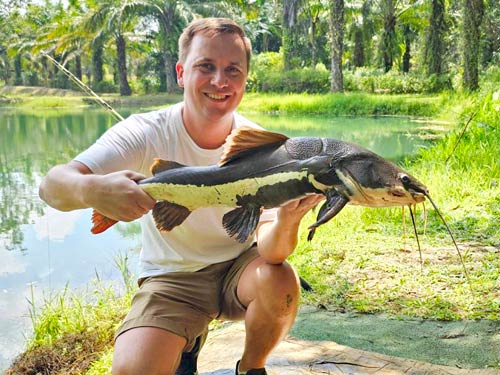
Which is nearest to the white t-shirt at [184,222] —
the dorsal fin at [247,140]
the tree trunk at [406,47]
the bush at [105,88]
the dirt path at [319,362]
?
the dorsal fin at [247,140]

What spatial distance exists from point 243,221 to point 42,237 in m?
5.27

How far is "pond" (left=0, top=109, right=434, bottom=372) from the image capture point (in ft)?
15.7

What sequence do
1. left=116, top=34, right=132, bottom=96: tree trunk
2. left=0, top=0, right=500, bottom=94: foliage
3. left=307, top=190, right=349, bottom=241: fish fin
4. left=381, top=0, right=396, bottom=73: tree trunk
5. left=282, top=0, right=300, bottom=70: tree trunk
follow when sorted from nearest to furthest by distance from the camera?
left=307, top=190, right=349, bottom=241: fish fin < left=0, top=0, right=500, bottom=94: foliage < left=381, top=0, right=396, bottom=73: tree trunk < left=282, top=0, right=300, bottom=70: tree trunk < left=116, top=34, right=132, bottom=96: tree trunk

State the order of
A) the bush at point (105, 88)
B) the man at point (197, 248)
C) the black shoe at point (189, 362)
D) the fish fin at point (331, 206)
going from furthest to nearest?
the bush at point (105, 88) → the black shoe at point (189, 362) → the man at point (197, 248) → the fish fin at point (331, 206)

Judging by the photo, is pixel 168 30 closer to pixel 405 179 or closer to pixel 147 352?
pixel 147 352

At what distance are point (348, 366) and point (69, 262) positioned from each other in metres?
3.80

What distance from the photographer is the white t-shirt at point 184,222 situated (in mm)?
2262

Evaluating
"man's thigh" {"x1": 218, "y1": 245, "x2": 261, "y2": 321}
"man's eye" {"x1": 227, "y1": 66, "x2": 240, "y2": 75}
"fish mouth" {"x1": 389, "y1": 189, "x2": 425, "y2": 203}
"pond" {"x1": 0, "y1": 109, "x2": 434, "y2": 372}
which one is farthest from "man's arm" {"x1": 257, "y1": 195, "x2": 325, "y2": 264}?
"pond" {"x1": 0, "y1": 109, "x2": 434, "y2": 372}

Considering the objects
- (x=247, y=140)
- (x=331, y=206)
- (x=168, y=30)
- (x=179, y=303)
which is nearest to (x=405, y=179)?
(x=331, y=206)

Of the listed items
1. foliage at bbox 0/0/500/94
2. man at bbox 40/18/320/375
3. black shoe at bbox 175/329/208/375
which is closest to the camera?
man at bbox 40/18/320/375

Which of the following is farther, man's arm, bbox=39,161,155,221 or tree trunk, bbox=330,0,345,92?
tree trunk, bbox=330,0,345,92

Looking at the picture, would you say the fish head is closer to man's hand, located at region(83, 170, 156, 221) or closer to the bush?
man's hand, located at region(83, 170, 156, 221)

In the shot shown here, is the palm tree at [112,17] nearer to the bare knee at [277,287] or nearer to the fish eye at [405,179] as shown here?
the bare knee at [277,287]

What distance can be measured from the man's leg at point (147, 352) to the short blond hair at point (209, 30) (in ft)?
3.94
